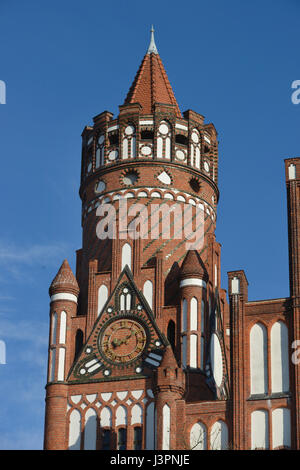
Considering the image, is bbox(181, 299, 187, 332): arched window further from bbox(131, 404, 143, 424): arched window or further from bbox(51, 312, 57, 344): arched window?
bbox(51, 312, 57, 344): arched window

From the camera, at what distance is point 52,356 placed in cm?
4694

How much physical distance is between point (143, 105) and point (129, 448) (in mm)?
15745

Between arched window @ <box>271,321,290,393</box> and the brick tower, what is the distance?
44mm

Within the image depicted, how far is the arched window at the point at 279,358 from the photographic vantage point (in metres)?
42.4

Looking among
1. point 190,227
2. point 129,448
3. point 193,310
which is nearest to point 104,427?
point 129,448

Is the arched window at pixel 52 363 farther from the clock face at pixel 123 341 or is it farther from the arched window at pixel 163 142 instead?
the arched window at pixel 163 142

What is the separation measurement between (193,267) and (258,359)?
17.6 ft

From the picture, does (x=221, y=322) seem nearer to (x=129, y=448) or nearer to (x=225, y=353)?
(x=225, y=353)

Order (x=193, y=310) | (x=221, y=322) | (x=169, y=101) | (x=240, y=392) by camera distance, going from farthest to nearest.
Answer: (x=169, y=101), (x=221, y=322), (x=193, y=310), (x=240, y=392)

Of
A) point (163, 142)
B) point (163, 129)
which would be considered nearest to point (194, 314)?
point (163, 142)

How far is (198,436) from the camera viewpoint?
141 feet

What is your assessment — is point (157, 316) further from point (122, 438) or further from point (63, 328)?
point (122, 438)

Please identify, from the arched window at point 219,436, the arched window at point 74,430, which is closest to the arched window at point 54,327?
the arched window at point 74,430

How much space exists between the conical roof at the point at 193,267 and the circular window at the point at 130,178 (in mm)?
4747
